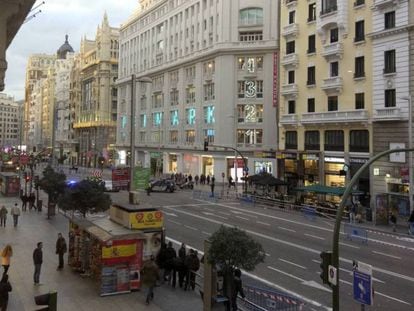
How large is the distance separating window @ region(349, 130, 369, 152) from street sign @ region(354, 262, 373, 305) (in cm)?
3470

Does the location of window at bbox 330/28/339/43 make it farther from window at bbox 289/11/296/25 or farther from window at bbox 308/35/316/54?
window at bbox 289/11/296/25

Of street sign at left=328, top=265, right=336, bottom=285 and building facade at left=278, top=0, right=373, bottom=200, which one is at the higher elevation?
building facade at left=278, top=0, right=373, bottom=200

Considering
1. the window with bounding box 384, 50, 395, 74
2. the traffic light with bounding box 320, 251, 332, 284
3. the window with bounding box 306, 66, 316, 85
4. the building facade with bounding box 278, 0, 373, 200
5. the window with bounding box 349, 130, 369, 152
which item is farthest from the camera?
the window with bounding box 306, 66, 316, 85

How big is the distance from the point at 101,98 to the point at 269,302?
362 feet

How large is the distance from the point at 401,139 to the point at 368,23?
37.7 feet

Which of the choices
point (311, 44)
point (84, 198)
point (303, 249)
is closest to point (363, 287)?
point (303, 249)

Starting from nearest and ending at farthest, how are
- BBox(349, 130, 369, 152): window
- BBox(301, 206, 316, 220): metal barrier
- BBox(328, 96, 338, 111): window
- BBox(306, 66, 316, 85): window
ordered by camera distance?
BBox(301, 206, 316, 220): metal barrier
BBox(349, 130, 369, 152): window
BBox(328, 96, 338, 111): window
BBox(306, 66, 316, 85): window

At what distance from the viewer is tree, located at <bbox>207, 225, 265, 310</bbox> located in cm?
1326

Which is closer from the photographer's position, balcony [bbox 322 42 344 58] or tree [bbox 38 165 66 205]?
tree [bbox 38 165 66 205]

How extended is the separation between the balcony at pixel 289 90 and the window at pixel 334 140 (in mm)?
6502

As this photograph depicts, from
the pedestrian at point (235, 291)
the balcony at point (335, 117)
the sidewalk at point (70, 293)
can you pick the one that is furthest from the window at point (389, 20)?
the pedestrian at point (235, 291)

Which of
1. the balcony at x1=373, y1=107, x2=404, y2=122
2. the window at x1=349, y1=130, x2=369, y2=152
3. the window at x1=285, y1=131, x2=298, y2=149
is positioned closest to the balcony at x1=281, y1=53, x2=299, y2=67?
the window at x1=285, y1=131, x2=298, y2=149

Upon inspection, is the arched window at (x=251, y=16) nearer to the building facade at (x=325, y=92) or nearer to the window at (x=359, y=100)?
the building facade at (x=325, y=92)

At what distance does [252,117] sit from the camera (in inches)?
2714
